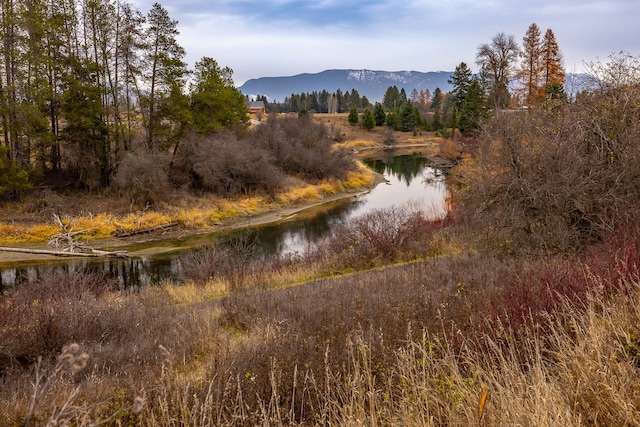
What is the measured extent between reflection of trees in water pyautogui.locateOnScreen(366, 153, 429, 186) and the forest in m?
19.2

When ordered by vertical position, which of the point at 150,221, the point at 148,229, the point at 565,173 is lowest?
the point at 148,229

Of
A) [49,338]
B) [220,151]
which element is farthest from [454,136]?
[49,338]

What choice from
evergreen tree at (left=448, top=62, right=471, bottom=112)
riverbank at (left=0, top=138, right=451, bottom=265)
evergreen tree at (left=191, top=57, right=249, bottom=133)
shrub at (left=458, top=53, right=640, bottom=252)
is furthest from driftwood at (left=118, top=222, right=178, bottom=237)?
evergreen tree at (left=448, top=62, right=471, bottom=112)

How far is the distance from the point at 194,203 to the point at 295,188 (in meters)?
9.09

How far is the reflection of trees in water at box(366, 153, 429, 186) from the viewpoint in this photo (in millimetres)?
46147

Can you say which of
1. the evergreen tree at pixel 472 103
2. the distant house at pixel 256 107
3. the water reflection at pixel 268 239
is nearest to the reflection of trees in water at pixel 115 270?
the water reflection at pixel 268 239

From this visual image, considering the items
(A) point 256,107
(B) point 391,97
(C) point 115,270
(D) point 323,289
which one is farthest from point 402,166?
(B) point 391,97

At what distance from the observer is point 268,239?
24.4 metres

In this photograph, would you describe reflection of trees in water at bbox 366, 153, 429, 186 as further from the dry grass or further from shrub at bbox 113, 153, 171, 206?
the dry grass

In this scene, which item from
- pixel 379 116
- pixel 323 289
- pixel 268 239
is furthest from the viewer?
pixel 379 116

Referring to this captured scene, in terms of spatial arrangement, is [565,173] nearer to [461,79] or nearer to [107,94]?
[107,94]

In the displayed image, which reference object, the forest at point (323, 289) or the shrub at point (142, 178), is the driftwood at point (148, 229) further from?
the forest at point (323, 289)

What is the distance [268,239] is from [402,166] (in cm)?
3286

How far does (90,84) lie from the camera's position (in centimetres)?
2677
